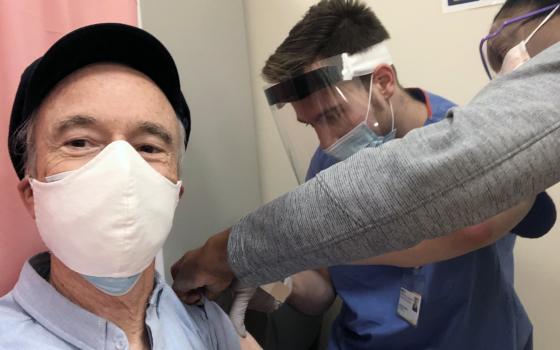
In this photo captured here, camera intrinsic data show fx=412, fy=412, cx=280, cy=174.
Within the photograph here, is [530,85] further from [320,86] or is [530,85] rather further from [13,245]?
[13,245]

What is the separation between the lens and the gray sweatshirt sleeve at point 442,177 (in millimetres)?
524

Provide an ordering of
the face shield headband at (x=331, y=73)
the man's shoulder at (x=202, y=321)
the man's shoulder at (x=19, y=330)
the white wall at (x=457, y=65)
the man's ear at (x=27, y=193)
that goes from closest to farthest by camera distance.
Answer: the man's shoulder at (x=19, y=330), the man's ear at (x=27, y=193), the man's shoulder at (x=202, y=321), the face shield headband at (x=331, y=73), the white wall at (x=457, y=65)

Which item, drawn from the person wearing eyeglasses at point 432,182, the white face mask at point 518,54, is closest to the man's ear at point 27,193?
the person wearing eyeglasses at point 432,182

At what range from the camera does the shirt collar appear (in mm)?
699

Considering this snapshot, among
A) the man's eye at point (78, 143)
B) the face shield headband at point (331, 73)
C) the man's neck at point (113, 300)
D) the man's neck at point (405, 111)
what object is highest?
the face shield headband at point (331, 73)

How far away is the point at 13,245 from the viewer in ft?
2.80

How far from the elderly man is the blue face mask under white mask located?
539 mm

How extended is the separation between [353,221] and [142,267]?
381 mm

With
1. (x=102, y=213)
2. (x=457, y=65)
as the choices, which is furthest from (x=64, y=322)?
(x=457, y=65)

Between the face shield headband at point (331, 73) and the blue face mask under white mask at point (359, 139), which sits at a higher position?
the face shield headband at point (331, 73)

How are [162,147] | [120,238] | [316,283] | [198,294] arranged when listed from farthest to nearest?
1. [316,283]
2. [198,294]
3. [162,147]
4. [120,238]

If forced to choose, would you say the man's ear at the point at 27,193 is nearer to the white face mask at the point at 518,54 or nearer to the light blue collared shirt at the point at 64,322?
the light blue collared shirt at the point at 64,322

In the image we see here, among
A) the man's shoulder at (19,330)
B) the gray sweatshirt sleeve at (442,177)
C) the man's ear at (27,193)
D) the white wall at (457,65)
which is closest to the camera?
the gray sweatshirt sleeve at (442,177)

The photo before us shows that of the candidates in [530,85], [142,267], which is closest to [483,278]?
[530,85]
